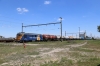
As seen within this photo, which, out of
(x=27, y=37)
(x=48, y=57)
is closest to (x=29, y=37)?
(x=27, y=37)

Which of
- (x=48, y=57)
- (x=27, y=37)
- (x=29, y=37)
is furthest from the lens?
(x=29, y=37)

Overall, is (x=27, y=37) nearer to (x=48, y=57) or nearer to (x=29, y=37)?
(x=29, y=37)

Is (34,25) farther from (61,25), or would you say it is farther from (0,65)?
(0,65)

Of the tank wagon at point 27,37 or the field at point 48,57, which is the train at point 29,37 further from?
the field at point 48,57

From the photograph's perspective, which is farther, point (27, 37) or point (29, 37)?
point (29, 37)

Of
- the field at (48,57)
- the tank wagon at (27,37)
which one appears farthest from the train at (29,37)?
the field at (48,57)

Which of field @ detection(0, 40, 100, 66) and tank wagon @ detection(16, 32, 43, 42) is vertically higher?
tank wagon @ detection(16, 32, 43, 42)

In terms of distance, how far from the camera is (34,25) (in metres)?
65.8

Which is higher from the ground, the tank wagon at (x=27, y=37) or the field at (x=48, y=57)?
the tank wagon at (x=27, y=37)

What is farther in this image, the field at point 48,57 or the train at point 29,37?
the train at point 29,37

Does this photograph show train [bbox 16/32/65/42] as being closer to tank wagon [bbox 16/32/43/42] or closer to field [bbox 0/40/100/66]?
tank wagon [bbox 16/32/43/42]

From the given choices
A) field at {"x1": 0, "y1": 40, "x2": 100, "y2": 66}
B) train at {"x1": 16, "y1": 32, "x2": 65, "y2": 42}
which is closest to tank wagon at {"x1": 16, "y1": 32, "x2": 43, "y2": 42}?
train at {"x1": 16, "y1": 32, "x2": 65, "y2": 42}

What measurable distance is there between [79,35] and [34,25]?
67.0 meters

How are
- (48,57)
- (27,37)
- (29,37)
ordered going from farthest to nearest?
(29,37) → (27,37) → (48,57)
